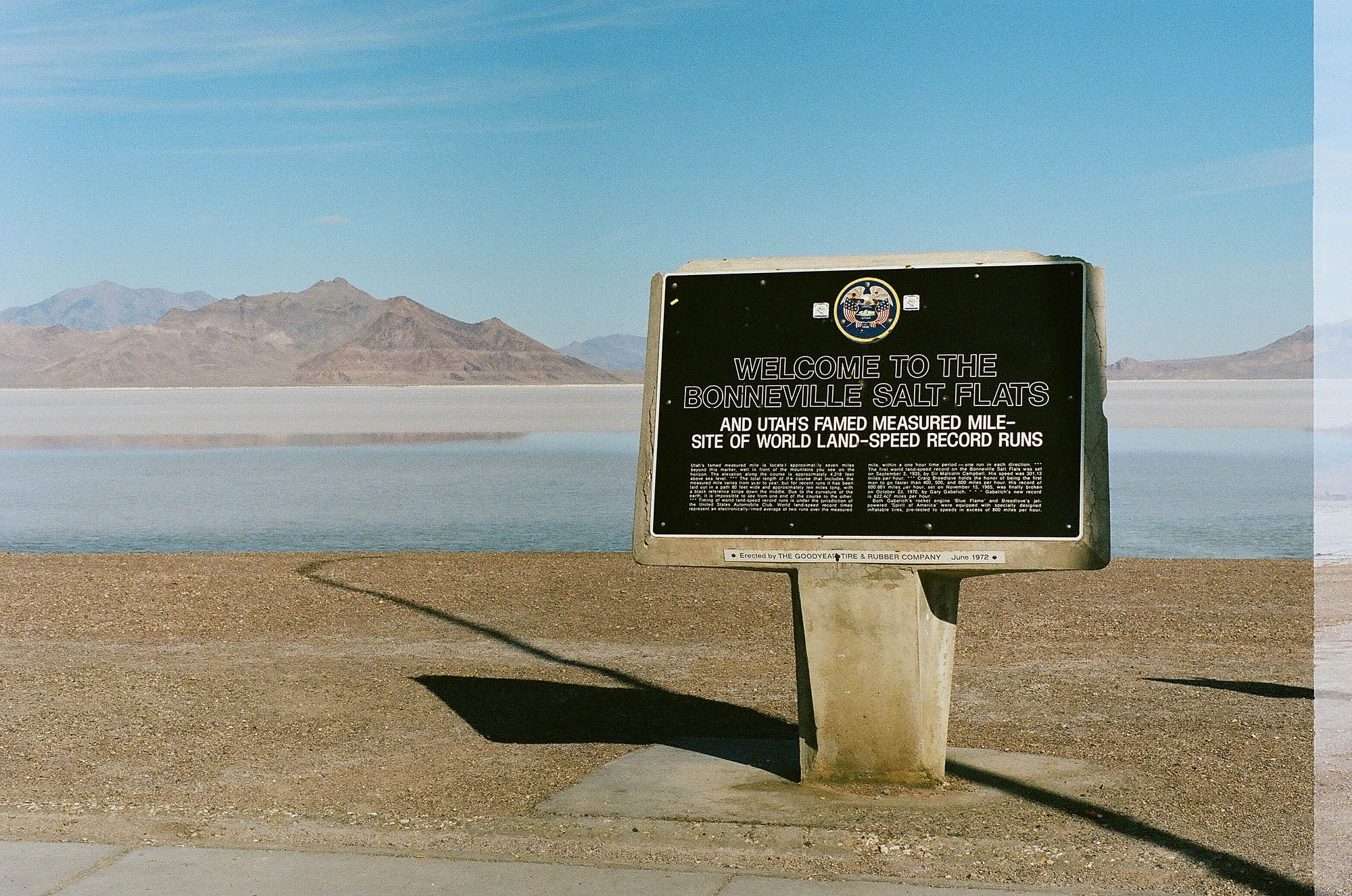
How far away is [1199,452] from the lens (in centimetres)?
4769

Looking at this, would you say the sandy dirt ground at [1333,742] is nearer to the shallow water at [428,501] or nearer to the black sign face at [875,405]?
the black sign face at [875,405]

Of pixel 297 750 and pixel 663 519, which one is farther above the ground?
pixel 663 519

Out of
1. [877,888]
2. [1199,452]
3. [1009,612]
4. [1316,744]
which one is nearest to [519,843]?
[877,888]

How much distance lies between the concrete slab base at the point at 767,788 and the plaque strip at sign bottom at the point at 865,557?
0.99 meters

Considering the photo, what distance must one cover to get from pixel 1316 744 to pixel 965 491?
2.66 m

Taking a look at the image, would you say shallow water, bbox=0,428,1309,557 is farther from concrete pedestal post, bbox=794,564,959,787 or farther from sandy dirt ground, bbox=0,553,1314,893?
concrete pedestal post, bbox=794,564,959,787

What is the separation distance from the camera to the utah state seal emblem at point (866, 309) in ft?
20.1

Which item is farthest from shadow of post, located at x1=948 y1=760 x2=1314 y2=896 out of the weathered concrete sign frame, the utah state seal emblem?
the utah state seal emblem

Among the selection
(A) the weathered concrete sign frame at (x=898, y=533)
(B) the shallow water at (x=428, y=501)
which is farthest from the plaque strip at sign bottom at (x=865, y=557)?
(B) the shallow water at (x=428, y=501)

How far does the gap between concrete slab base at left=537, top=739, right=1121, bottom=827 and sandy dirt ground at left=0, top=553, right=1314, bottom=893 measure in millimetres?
117

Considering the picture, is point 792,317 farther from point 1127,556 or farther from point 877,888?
point 1127,556

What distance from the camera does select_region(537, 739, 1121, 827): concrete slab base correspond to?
19.1 feet

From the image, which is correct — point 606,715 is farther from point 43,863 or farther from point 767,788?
point 43,863

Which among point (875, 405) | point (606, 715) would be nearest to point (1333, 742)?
point (875, 405)
